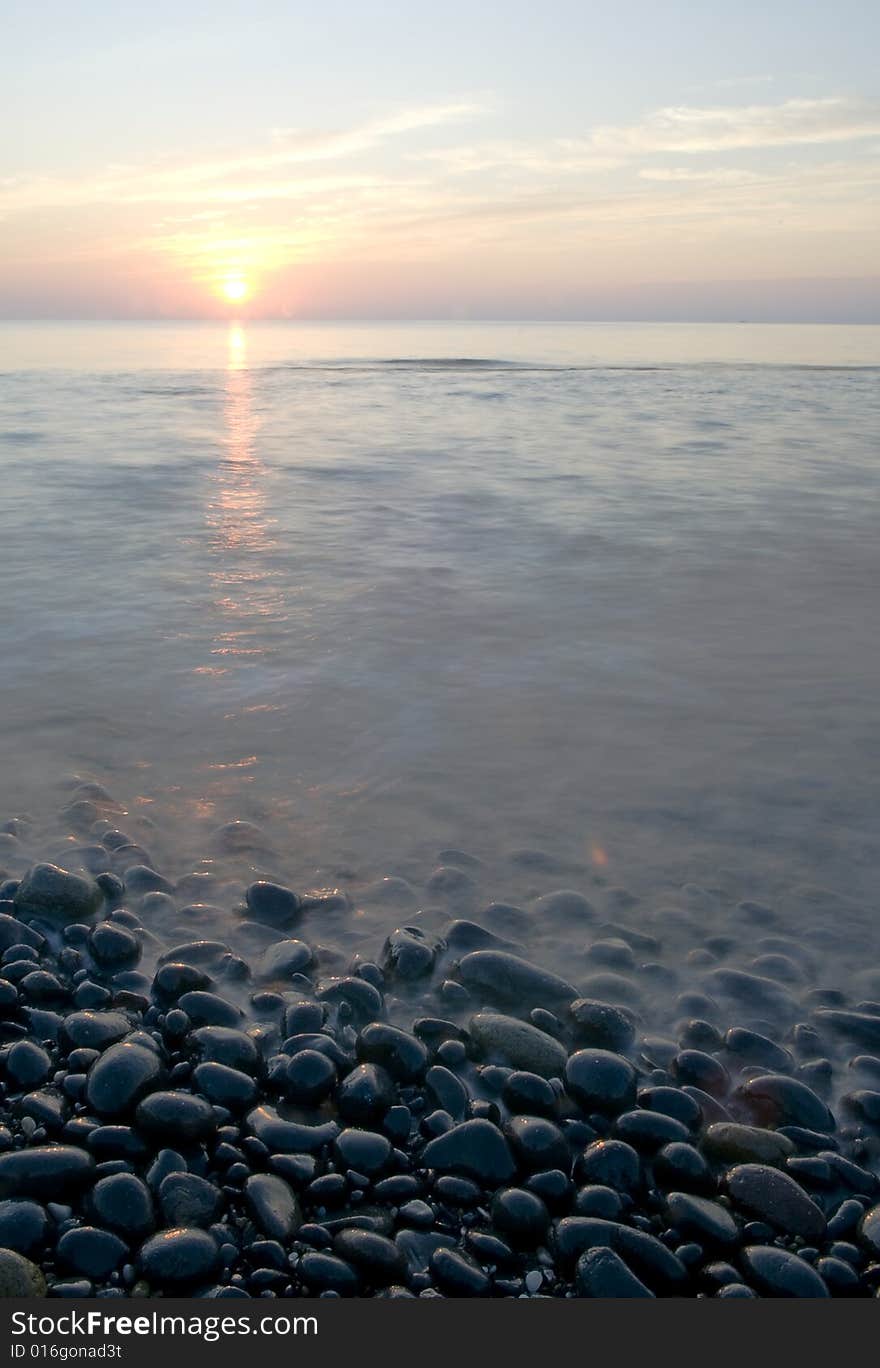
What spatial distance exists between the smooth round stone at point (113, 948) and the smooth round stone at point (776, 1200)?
7.59 feet

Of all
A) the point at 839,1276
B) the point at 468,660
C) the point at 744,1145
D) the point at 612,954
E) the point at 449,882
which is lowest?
the point at 839,1276

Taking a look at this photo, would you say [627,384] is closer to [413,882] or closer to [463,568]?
[463,568]

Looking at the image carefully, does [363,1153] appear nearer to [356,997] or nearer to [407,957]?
[356,997]

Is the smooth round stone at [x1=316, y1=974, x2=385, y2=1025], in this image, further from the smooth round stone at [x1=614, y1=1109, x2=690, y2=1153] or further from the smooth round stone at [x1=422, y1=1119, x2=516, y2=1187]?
the smooth round stone at [x1=614, y1=1109, x2=690, y2=1153]

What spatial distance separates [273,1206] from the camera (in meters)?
2.61

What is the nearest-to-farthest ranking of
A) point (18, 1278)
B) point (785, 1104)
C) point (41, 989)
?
1. point (18, 1278)
2. point (785, 1104)
3. point (41, 989)

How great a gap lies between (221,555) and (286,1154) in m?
7.67

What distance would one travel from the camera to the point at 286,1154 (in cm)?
282

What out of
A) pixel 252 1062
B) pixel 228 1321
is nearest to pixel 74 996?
pixel 252 1062

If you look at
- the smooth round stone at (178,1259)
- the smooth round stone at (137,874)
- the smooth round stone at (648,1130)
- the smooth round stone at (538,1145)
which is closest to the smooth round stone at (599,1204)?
the smooth round stone at (538,1145)

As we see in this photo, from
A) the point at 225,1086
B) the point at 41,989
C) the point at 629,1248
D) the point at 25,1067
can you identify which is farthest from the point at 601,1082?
the point at 41,989

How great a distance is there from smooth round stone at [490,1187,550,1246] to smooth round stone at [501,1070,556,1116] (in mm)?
358

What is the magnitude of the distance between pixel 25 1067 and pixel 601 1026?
1.97 m

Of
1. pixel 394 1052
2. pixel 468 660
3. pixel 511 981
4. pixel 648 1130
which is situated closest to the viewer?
pixel 648 1130
